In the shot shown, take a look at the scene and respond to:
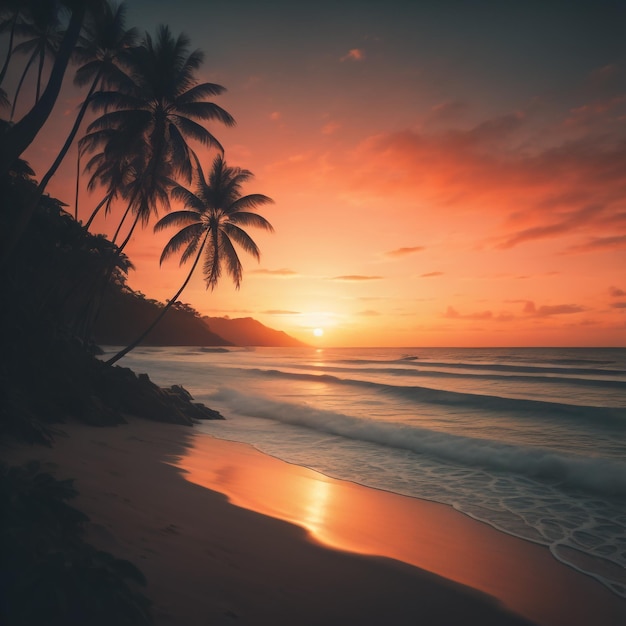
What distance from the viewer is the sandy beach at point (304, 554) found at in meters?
3.21

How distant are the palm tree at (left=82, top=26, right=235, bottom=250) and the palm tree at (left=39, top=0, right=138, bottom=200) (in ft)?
1.79

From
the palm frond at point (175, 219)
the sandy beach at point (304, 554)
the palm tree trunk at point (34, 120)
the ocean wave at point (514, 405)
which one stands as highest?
the palm frond at point (175, 219)

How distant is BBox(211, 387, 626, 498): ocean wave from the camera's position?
838cm

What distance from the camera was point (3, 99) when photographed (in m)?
15.8

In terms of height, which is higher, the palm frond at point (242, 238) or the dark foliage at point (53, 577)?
the palm frond at point (242, 238)

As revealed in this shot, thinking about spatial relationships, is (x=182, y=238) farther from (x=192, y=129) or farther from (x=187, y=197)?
(x=192, y=129)

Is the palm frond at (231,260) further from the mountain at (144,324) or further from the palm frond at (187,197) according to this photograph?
the mountain at (144,324)

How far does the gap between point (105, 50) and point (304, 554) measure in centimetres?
2033

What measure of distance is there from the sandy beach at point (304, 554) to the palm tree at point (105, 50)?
49.0ft

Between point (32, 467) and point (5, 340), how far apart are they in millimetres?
7334

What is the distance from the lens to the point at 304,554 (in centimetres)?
427

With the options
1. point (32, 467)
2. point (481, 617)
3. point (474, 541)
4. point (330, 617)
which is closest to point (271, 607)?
point (330, 617)

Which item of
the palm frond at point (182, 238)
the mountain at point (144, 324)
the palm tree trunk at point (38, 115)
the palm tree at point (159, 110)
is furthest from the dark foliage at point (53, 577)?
the mountain at point (144, 324)

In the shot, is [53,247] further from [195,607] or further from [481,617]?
[481,617]
